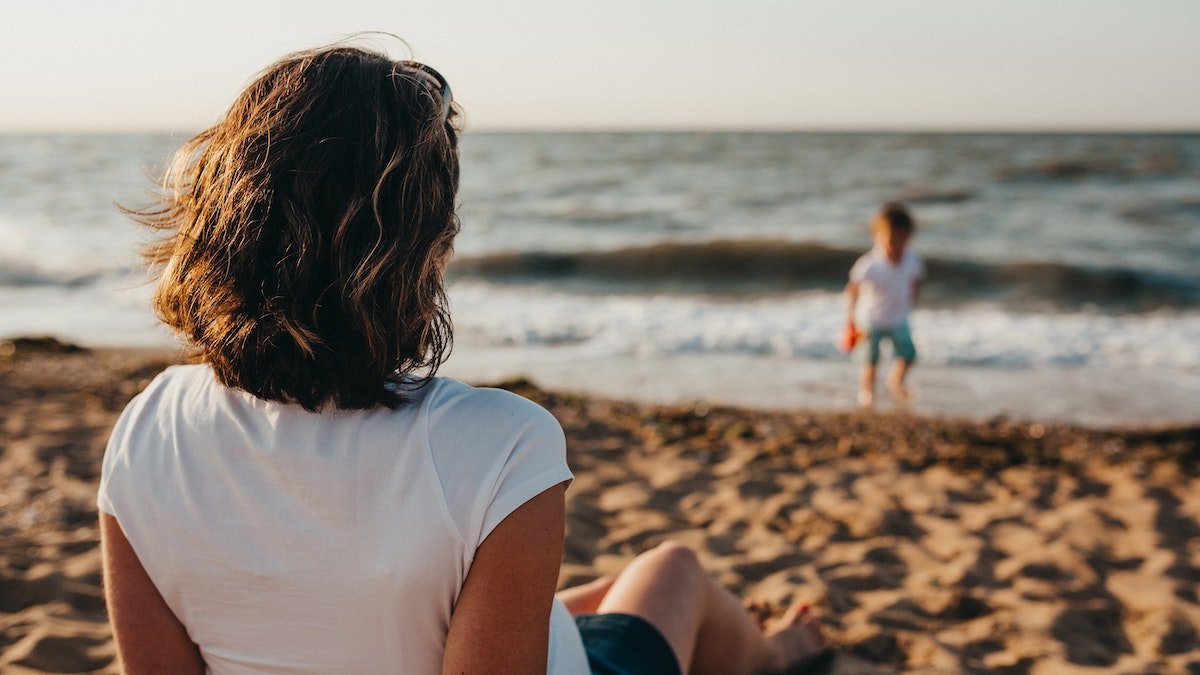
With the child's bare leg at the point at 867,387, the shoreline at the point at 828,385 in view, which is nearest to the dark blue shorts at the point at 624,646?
the shoreline at the point at 828,385

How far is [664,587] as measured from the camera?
214 centimetres

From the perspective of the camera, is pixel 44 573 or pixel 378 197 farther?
pixel 44 573

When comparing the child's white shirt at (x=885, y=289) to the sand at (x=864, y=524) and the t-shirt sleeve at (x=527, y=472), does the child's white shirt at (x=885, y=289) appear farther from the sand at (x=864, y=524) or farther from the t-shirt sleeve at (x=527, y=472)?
the t-shirt sleeve at (x=527, y=472)

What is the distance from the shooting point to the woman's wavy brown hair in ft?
3.81

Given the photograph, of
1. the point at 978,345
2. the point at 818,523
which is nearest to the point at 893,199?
the point at 978,345

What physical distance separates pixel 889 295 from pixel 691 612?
5.12 meters

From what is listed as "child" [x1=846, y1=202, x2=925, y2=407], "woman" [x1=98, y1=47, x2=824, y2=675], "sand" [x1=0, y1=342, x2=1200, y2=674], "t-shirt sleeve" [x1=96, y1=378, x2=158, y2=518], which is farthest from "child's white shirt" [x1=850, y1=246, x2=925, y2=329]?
"t-shirt sleeve" [x1=96, y1=378, x2=158, y2=518]

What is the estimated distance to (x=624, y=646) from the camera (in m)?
1.90

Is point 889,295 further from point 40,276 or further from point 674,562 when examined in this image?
point 40,276

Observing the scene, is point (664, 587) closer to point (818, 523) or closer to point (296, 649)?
point (296, 649)

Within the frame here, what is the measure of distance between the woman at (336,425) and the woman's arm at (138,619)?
0.02 meters

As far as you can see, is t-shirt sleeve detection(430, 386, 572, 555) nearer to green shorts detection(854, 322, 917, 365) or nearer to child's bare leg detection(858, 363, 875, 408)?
child's bare leg detection(858, 363, 875, 408)

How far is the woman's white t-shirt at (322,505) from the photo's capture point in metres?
1.17

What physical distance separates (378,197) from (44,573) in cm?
287
